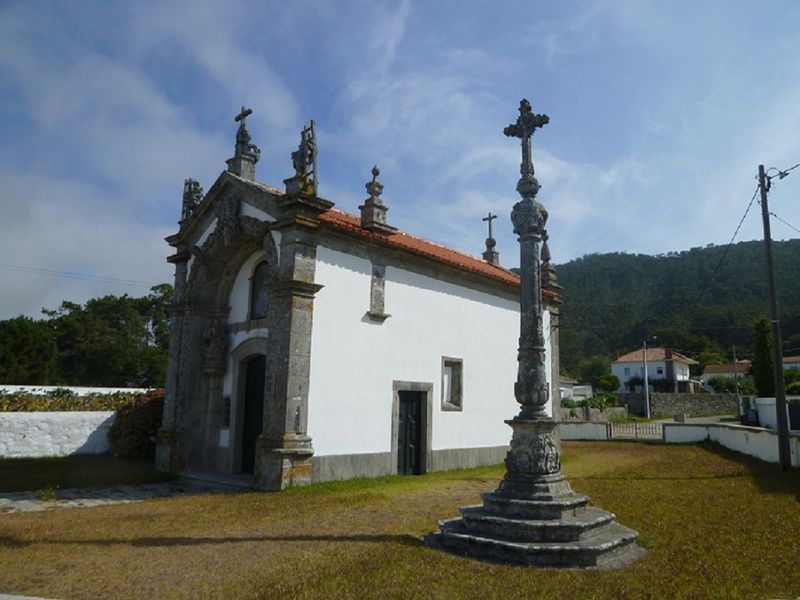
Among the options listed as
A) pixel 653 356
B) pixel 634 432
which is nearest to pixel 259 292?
pixel 634 432

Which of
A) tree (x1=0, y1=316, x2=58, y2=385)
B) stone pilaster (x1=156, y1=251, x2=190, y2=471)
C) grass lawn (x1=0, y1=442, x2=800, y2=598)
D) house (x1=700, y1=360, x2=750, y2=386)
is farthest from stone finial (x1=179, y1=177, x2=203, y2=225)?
house (x1=700, y1=360, x2=750, y2=386)

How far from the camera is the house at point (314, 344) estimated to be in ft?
38.9

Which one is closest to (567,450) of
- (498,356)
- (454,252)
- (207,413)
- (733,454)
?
(733,454)

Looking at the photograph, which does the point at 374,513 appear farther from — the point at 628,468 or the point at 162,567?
the point at 628,468

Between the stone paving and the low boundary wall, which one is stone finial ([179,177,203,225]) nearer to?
the stone paving

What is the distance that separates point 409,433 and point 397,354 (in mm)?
2052

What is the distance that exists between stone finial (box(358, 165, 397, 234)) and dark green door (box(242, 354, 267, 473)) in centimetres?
420

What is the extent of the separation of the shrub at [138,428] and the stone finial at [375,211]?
8.67 meters

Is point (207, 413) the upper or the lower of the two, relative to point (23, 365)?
lower

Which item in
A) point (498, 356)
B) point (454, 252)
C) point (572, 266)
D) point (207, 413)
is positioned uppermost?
point (572, 266)

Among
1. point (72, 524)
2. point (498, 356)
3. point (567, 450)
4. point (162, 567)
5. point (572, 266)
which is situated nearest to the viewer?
point (162, 567)

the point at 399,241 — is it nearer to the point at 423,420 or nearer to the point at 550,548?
the point at 423,420

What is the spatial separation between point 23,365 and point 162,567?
3660 cm

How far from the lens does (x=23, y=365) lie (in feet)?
117
